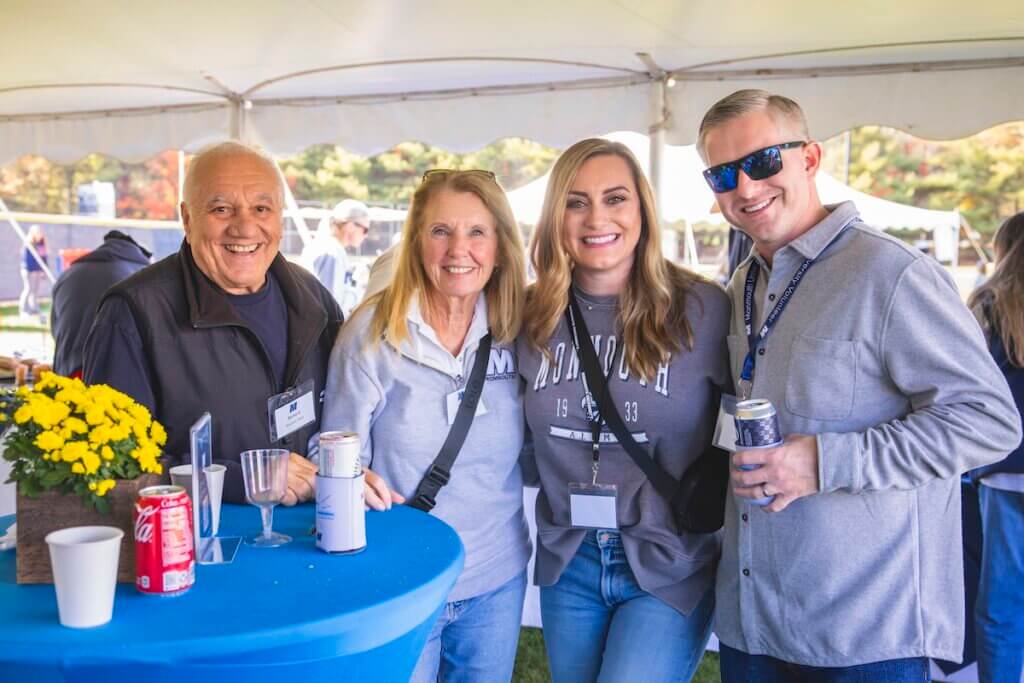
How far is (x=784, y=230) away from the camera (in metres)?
1.89

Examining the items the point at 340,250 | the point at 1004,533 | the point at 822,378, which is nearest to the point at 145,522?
the point at 822,378

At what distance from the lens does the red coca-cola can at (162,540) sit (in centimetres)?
128

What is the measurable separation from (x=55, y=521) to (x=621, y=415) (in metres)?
1.25

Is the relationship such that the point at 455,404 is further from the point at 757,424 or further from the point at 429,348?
the point at 757,424

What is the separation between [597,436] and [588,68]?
149 inches

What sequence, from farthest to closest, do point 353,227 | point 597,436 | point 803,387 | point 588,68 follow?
point 353,227
point 588,68
point 597,436
point 803,387

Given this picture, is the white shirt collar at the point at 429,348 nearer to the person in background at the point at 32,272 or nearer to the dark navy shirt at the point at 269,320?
the dark navy shirt at the point at 269,320

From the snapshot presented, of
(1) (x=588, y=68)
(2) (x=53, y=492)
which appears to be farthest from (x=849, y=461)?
(1) (x=588, y=68)

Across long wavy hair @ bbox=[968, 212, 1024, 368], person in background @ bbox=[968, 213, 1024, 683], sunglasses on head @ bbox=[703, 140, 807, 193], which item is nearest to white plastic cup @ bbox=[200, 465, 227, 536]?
sunglasses on head @ bbox=[703, 140, 807, 193]

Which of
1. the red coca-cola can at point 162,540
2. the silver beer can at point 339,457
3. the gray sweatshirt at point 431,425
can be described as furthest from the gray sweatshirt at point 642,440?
the red coca-cola can at point 162,540

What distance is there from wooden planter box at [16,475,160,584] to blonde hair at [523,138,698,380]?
1132 millimetres

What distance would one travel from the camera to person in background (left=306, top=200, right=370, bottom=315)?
7234 mm

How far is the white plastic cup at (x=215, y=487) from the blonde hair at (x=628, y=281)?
2.93ft

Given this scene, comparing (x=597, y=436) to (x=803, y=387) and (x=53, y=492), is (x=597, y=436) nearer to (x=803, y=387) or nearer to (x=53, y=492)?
(x=803, y=387)
